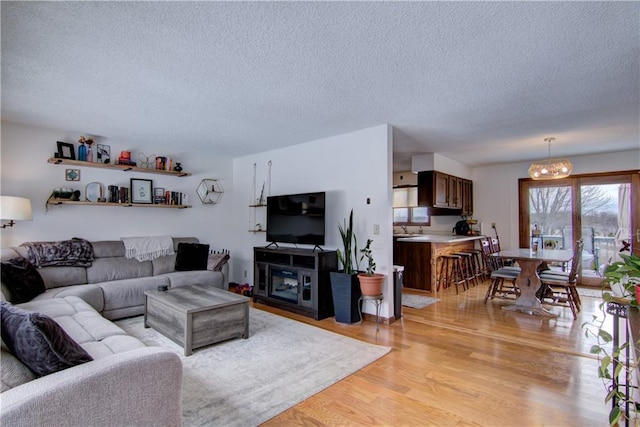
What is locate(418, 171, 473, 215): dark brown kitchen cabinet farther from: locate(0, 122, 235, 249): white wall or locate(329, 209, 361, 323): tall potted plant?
locate(0, 122, 235, 249): white wall

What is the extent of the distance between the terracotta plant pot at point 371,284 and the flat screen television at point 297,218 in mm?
827

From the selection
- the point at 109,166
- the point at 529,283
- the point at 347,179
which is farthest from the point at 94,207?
the point at 529,283

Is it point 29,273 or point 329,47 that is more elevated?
point 329,47

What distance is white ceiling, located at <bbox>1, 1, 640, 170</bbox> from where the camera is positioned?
6.19 feet

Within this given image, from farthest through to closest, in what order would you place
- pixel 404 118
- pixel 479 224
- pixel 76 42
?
pixel 479 224 < pixel 404 118 < pixel 76 42

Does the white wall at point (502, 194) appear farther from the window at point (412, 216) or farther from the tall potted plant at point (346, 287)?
the tall potted plant at point (346, 287)

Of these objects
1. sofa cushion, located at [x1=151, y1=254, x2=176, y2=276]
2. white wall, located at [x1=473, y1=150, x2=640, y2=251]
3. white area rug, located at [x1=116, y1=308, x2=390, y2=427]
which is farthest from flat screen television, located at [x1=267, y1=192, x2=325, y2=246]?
white wall, located at [x1=473, y1=150, x2=640, y2=251]

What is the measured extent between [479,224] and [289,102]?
5.80 m

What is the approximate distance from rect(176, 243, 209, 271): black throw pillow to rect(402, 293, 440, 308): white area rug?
3.07 metres

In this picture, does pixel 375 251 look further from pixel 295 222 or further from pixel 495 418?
pixel 495 418

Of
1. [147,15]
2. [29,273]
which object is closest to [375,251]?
[147,15]

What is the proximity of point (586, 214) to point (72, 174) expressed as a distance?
8.46 metres

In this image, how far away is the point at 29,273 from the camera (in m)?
3.31

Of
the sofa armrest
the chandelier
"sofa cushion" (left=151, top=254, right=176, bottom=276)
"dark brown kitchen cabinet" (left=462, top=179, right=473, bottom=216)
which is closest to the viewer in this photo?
the sofa armrest
